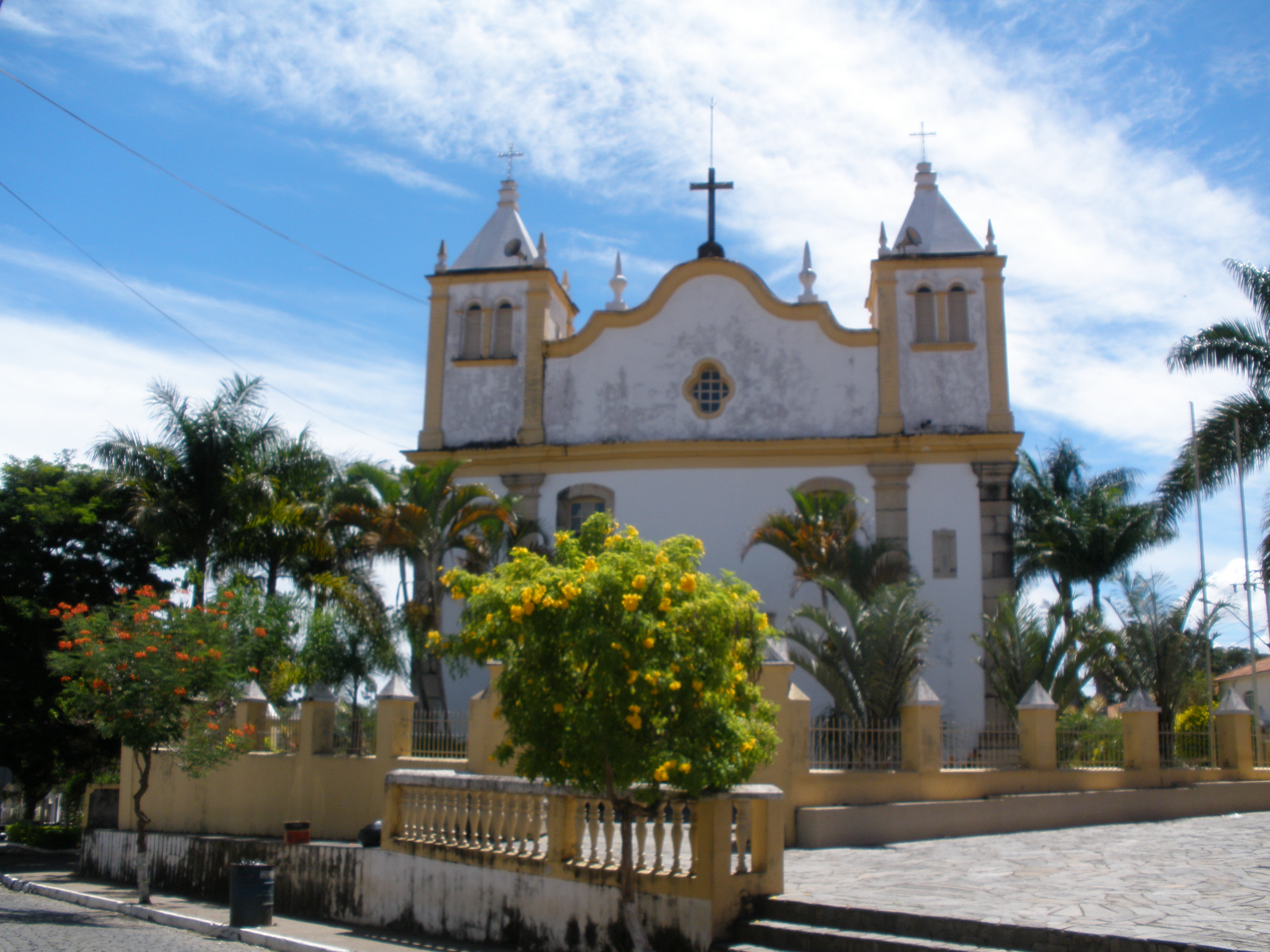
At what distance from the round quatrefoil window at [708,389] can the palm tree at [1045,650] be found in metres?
6.89

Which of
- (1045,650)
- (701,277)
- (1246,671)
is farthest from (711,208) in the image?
(1246,671)

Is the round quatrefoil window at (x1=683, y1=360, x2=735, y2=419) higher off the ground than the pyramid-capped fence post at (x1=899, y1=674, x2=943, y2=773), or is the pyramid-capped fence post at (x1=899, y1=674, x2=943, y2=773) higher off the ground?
the round quatrefoil window at (x1=683, y1=360, x2=735, y2=419)

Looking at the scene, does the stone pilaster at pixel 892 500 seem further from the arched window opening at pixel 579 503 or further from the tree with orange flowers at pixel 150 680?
the tree with orange flowers at pixel 150 680

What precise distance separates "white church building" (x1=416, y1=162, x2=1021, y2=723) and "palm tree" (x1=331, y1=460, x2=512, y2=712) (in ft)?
7.65

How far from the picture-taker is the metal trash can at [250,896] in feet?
40.5

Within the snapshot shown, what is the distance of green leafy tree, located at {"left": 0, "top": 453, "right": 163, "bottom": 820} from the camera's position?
2230cm

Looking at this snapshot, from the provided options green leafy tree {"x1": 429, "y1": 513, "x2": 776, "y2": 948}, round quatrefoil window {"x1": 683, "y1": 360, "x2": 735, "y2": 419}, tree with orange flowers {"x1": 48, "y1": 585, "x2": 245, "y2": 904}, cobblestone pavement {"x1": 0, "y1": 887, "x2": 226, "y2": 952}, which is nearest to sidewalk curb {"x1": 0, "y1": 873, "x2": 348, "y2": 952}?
cobblestone pavement {"x1": 0, "y1": 887, "x2": 226, "y2": 952}

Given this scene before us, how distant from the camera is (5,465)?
80.6 ft

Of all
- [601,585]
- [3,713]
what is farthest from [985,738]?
[3,713]

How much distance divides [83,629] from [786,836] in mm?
9246

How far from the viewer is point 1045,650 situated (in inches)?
675

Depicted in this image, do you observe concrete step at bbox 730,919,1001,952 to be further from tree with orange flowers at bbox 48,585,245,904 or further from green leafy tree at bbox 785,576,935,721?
tree with orange flowers at bbox 48,585,245,904

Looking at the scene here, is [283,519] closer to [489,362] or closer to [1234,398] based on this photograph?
[489,362]

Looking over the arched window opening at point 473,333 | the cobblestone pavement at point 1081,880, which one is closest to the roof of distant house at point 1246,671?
the arched window opening at point 473,333
